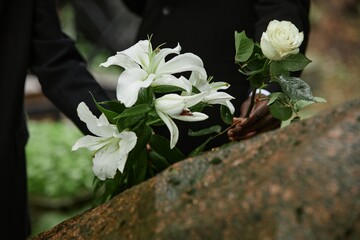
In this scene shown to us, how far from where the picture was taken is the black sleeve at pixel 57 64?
2383 millimetres

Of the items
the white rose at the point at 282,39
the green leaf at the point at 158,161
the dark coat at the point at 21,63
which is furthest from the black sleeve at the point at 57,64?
the white rose at the point at 282,39

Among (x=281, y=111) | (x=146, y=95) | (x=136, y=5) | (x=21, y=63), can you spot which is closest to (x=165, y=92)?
(x=146, y=95)

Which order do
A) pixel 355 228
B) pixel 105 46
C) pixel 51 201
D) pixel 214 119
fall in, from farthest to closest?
pixel 105 46, pixel 51 201, pixel 214 119, pixel 355 228

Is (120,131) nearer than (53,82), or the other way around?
(120,131)

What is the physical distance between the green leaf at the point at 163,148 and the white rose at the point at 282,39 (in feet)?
1.25

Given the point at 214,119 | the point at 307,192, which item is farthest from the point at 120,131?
the point at 214,119

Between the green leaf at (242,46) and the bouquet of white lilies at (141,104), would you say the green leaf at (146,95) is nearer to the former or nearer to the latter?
the bouquet of white lilies at (141,104)

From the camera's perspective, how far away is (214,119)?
8.05 ft

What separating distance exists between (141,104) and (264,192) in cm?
54

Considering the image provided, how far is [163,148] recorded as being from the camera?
6.07 ft

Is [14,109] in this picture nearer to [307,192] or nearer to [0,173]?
[0,173]

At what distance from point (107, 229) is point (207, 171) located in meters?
0.25

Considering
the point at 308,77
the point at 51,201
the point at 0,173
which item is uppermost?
the point at 0,173

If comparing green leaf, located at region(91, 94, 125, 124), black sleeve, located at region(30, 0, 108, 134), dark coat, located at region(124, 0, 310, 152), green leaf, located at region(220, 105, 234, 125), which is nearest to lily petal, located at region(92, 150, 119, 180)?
green leaf, located at region(91, 94, 125, 124)
